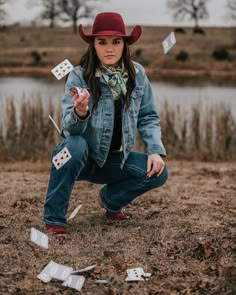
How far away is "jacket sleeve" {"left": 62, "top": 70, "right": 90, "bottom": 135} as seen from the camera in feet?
9.74

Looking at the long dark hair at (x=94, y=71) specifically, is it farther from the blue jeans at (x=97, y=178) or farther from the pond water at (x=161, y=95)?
the pond water at (x=161, y=95)

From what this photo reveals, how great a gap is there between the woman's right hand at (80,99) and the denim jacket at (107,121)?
4.9 inches

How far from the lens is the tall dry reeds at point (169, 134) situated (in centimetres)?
700

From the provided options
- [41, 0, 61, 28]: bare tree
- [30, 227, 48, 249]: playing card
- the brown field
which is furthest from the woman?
[41, 0, 61, 28]: bare tree

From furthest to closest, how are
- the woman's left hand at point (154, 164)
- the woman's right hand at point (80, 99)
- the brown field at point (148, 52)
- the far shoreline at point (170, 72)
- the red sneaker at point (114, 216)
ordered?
1. the brown field at point (148, 52)
2. the far shoreline at point (170, 72)
3. the red sneaker at point (114, 216)
4. the woman's left hand at point (154, 164)
5. the woman's right hand at point (80, 99)

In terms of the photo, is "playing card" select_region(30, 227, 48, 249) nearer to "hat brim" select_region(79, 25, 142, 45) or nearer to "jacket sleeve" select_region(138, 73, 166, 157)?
"jacket sleeve" select_region(138, 73, 166, 157)

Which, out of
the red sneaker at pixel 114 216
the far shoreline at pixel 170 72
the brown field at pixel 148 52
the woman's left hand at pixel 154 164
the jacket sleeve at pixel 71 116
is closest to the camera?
the jacket sleeve at pixel 71 116

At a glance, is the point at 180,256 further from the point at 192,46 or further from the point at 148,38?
the point at 148,38

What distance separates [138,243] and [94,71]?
947 millimetres

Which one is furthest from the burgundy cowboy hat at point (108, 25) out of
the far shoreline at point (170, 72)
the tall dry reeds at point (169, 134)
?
the far shoreline at point (170, 72)

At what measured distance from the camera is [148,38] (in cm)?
3688

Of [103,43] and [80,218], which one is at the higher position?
[103,43]

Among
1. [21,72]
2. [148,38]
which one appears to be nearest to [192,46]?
[148,38]

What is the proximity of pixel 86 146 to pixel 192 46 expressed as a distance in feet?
104
